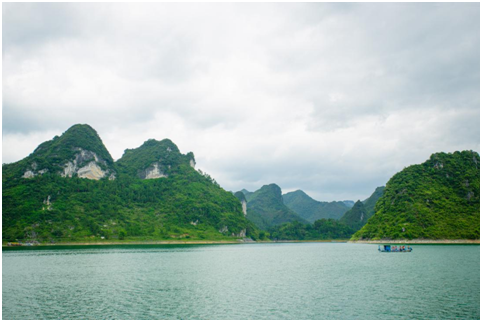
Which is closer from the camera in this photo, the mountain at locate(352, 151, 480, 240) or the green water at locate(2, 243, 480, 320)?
the green water at locate(2, 243, 480, 320)

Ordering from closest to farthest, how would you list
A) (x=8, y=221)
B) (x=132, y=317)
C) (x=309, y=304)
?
(x=132, y=317) < (x=309, y=304) < (x=8, y=221)

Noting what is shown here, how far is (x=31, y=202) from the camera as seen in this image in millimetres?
195250

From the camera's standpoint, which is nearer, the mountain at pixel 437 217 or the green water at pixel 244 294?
the green water at pixel 244 294

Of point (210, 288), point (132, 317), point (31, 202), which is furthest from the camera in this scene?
point (31, 202)

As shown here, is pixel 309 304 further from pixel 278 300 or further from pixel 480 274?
pixel 480 274

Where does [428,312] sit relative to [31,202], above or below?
below

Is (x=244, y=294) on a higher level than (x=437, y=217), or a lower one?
lower

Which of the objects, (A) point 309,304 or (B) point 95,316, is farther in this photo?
(A) point 309,304

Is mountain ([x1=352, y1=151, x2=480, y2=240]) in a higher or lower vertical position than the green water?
higher

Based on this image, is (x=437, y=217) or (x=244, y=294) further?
(x=437, y=217)

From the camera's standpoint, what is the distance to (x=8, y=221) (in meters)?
173

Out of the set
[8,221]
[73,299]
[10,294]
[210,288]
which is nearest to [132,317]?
[73,299]

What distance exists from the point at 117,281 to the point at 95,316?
2200 centimetres

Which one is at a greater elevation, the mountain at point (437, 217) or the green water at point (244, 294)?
the mountain at point (437, 217)
